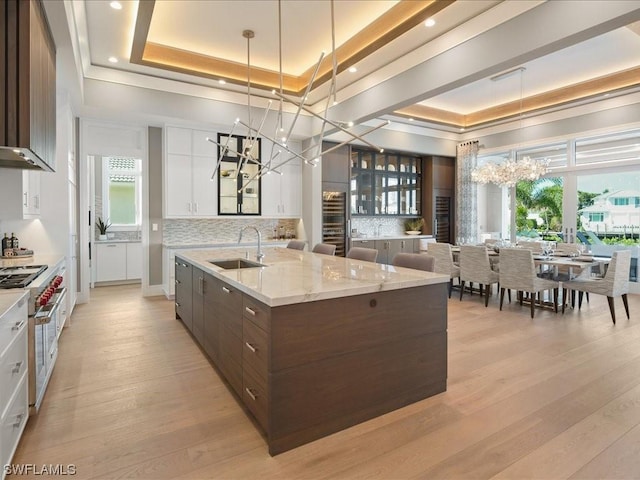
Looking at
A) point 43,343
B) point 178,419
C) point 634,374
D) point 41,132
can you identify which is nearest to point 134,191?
point 41,132

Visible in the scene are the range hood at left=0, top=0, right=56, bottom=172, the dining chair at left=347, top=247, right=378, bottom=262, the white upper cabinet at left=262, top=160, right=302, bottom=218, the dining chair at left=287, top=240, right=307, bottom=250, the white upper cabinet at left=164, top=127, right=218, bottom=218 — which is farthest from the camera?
the white upper cabinet at left=262, top=160, right=302, bottom=218

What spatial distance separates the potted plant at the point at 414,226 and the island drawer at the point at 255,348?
6720mm

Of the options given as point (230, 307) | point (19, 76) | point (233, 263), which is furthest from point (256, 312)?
point (19, 76)

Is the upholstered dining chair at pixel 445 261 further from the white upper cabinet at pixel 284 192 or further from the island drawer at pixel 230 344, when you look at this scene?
the island drawer at pixel 230 344

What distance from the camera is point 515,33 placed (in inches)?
135

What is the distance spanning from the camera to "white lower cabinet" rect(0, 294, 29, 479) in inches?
67.9

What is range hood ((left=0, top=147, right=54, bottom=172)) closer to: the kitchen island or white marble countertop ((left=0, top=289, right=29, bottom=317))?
white marble countertop ((left=0, top=289, right=29, bottom=317))

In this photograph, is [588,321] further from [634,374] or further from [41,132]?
[41,132]

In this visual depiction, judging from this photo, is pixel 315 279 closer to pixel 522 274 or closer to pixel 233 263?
pixel 233 263

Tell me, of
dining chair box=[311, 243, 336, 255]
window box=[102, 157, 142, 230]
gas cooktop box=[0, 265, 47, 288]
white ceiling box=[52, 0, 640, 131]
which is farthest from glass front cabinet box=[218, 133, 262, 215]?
gas cooktop box=[0, 265, 47, 288]

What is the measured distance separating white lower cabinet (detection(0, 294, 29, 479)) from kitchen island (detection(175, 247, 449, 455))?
1149mm

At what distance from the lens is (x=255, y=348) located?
214cm

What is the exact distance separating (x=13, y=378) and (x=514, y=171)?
672 cm

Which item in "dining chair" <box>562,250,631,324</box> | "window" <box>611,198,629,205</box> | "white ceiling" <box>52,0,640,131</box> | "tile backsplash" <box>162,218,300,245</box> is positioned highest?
"white ceiling" <box>52,0,640,131</box>
